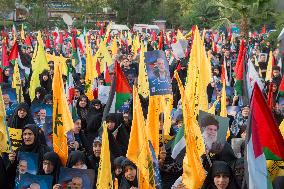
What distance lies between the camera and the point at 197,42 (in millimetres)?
8148

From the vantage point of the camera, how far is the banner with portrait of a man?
292 inches

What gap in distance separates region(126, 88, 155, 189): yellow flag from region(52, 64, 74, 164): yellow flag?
2.79 feet

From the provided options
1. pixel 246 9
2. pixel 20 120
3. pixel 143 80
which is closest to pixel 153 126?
pixel 20 120

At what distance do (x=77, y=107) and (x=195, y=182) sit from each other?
13.1 feet

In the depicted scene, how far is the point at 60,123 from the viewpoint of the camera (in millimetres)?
6602

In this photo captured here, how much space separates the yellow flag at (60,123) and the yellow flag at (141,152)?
85 cm

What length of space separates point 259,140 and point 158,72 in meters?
2.94

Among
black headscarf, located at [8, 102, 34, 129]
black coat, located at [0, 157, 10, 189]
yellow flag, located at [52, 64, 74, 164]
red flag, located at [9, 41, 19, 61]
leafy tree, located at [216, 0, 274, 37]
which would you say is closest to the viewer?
black coat, located at [0, 157, 10, 189]

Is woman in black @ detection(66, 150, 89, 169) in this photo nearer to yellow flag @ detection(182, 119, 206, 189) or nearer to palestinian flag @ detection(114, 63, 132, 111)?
yellow flag @ detection(182, 119, 206, 189)

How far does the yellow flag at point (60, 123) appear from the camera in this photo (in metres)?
6.33

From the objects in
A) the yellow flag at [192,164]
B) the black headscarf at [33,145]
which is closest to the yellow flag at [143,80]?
the black headscarf at [33,145]

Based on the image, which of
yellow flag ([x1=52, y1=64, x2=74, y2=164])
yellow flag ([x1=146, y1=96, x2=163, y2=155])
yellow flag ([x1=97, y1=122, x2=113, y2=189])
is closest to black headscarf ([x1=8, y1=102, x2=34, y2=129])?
yellow flag ([x1=52, y1=64, x2=74, y2=164])

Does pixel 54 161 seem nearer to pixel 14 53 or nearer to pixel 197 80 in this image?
pixel 197 80

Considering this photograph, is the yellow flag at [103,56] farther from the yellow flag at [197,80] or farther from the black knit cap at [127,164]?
the black knit cap at [127,164]
